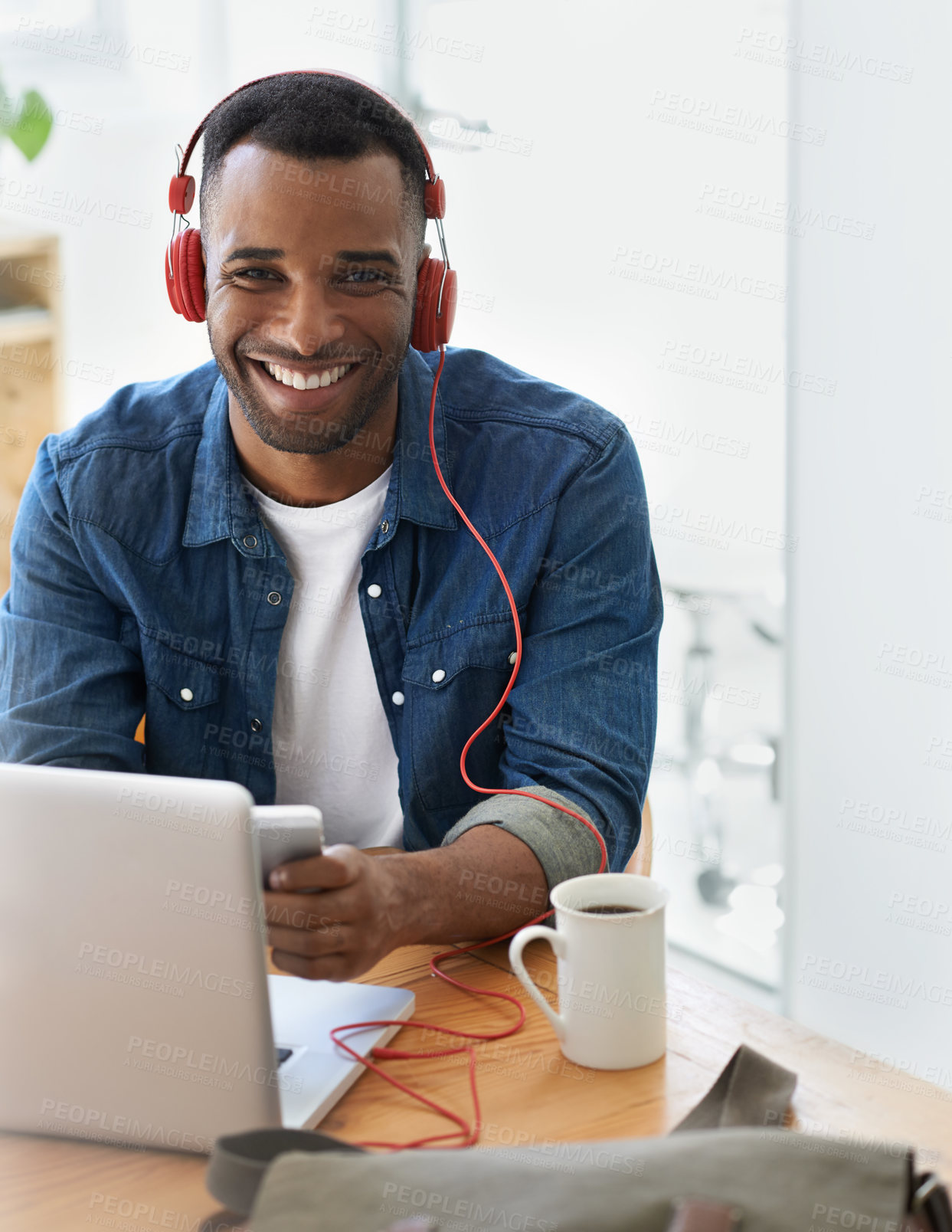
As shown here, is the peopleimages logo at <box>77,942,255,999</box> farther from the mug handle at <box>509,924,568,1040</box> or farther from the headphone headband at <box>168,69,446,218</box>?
the headphone headband at <box>168,69,446,218</box>

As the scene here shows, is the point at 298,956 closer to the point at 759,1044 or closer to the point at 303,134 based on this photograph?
the point at 759,1044

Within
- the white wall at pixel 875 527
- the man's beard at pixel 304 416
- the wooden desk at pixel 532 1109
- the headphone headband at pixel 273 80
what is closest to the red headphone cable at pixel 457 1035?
the wooden desk at pixel 532 1109

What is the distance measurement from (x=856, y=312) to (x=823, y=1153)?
1547 mm

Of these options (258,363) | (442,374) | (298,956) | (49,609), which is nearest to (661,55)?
(442,374)

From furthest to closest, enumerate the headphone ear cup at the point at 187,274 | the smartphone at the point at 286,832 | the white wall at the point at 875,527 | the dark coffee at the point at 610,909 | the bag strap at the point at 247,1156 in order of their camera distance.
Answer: the white wall at the point at 875,527 → the headphone ear cup at the point at 187,274 → the dark coffee at the point at 610,909 → the smartphone at the point at 286,832 → the bag strap at the point at 247,1156

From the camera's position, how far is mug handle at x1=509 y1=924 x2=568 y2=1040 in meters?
0.88

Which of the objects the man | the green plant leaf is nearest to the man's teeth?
the man

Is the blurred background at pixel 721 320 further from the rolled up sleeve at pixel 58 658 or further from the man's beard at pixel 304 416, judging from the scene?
the rolled up sleeve at pixel 58 658

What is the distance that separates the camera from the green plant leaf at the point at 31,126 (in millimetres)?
2510

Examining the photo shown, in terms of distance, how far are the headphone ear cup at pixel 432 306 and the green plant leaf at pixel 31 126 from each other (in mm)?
1484

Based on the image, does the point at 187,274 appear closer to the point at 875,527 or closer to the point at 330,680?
the point at 330,680

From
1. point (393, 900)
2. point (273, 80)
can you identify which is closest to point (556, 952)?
point (393, 900)

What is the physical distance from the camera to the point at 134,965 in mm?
750

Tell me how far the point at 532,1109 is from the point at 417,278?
3.14 ft
